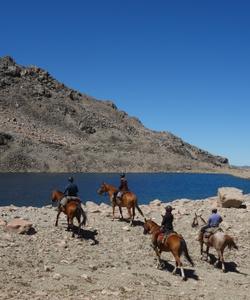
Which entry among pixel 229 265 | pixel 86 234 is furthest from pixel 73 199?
pixel 229 265

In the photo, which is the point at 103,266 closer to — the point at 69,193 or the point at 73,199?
the point at 73,199

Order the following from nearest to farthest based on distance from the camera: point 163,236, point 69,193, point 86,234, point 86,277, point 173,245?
1. point 86,277
2. point 173,245
3. point 163,236
4. point 86,234
5. point 69,193

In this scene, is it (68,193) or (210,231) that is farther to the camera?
(68,193)

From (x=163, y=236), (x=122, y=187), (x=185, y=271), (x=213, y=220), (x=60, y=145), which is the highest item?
(x=60, y=145)

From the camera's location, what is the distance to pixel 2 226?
79.4 feet

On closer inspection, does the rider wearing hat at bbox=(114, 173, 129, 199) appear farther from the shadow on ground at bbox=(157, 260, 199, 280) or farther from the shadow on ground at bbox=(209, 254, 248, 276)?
the shadow on ground at bbox=(157, 260, 199, 280)

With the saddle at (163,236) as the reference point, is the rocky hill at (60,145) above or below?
above

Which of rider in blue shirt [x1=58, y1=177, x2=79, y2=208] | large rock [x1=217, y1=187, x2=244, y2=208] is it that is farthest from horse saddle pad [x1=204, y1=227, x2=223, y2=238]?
large rock [x1=217, y1=187, x2=244, y2=208]

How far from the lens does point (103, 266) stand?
20.2 meters

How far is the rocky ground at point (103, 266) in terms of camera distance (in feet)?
55.3

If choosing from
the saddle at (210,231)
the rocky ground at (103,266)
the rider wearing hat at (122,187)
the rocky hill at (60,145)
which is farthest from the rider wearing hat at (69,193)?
the rocky hill at (60,145)

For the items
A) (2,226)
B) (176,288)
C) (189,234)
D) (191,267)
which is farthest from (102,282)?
(189,234)

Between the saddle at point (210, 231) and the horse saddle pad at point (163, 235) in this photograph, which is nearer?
the horse saddle pad at point (163, 235)

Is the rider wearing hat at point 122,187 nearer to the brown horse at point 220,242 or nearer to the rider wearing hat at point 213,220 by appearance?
the rider wearing hat at point 213,220
